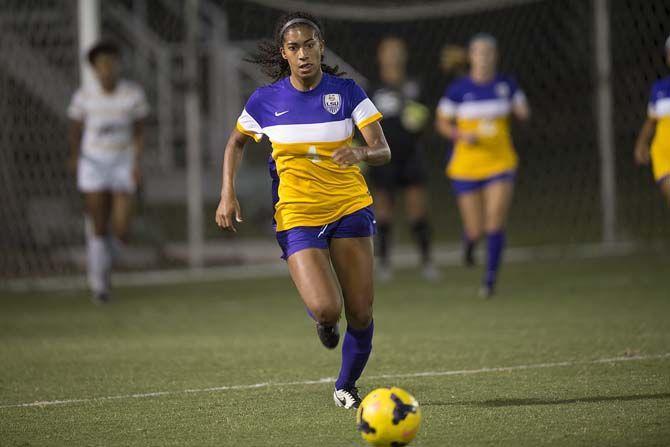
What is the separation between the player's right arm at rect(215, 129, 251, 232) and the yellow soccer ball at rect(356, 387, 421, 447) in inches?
54.0

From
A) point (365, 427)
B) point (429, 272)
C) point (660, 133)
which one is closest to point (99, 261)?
point (429, 272)

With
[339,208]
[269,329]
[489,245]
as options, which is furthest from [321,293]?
[489,245]

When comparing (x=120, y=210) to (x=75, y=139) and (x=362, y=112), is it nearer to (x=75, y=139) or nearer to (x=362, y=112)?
(x=75, y=139)

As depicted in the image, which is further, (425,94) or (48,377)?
(425,94)

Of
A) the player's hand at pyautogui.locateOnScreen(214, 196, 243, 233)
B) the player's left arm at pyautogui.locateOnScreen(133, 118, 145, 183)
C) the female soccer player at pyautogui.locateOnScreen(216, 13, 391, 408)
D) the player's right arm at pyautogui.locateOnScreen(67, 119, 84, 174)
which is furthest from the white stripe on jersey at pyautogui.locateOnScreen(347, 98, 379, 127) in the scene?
the player's right arm at pyautogui.locateOnScreen(67, 119, 84, 174)

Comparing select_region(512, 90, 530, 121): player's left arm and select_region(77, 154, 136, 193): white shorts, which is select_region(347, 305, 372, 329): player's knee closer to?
select_region(512, 90, 530, 121): player's left arm

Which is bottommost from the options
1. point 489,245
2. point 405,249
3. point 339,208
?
point 405,249

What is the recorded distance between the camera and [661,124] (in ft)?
31.1

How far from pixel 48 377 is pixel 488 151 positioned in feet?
17.3

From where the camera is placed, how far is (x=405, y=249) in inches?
645

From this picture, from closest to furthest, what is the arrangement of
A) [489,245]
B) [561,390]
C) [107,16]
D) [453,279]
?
[561,390]
[489,245]
[453,279]
[107,16]

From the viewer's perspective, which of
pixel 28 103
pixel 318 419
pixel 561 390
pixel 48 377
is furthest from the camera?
pixel 28 103

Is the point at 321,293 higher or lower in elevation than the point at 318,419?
higher

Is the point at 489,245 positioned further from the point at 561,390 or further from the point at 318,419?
the point at 318,419
